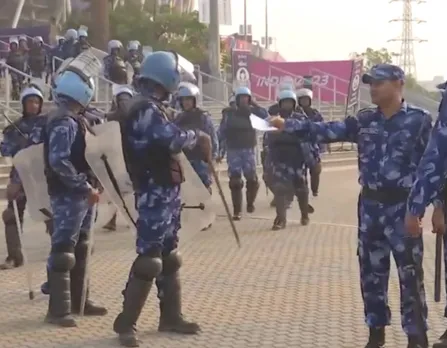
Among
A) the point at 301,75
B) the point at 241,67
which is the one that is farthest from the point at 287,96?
the point at 301,75

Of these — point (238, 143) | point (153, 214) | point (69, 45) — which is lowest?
point (238, 143)

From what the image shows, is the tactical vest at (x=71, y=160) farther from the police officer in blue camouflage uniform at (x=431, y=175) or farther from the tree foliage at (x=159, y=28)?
the tree foliage at (x=159, y=28)

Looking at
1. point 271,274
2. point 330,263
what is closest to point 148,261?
point 271,274

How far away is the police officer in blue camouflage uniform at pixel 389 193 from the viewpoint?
239 inches

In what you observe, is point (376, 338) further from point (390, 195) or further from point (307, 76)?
point (307, 76)

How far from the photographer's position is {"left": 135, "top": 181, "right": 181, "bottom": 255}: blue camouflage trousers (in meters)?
6.57

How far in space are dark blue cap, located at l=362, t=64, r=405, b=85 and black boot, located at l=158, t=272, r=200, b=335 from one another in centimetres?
202

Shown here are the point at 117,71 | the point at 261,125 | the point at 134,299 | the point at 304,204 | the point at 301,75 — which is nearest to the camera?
the point at 134,299

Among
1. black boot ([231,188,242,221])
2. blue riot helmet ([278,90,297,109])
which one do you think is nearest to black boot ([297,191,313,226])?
black boot ([231,188,242,221])

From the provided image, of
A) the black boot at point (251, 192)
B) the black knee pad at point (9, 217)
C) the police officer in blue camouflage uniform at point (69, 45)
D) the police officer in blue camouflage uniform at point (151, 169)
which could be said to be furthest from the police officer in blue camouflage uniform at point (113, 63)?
the police officer in blue camouflage uniform at point (151, 169)

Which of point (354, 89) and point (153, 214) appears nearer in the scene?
point (153, 214)

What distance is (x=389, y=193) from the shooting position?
6074 mm

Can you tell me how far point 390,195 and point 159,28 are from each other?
1310 inches

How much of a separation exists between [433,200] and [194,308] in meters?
3.22
